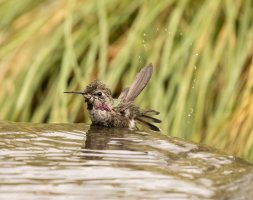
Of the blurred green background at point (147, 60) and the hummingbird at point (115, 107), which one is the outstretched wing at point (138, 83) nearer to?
the hummingbird at point (115, 107)

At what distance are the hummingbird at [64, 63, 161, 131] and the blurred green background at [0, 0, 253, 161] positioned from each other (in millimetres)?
715

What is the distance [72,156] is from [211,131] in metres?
2.18

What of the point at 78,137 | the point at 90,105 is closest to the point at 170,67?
the point at 90,105

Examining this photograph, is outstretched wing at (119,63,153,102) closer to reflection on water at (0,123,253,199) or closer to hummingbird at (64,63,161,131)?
hummingbird at (64,63,161,131)

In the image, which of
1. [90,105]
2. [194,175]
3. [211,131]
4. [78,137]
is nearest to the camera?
[194,175]

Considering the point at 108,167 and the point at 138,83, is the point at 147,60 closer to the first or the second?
the point at 138,83

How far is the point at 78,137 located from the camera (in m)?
2.78

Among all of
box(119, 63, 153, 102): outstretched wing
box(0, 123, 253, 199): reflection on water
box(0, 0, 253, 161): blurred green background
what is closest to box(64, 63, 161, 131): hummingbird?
box(119, 63, 153, 102): outstretched wing

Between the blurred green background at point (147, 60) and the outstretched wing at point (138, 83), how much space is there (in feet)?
2.33

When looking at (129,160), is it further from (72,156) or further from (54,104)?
→ (54,104)

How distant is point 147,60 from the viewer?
478 cm

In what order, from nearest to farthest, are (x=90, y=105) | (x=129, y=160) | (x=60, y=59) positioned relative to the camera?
(x=129, y=160)
(x=90, y=105)
(x=60, y=59)

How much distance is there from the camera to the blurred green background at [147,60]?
179 inches

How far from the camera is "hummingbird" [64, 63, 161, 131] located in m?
3.53
